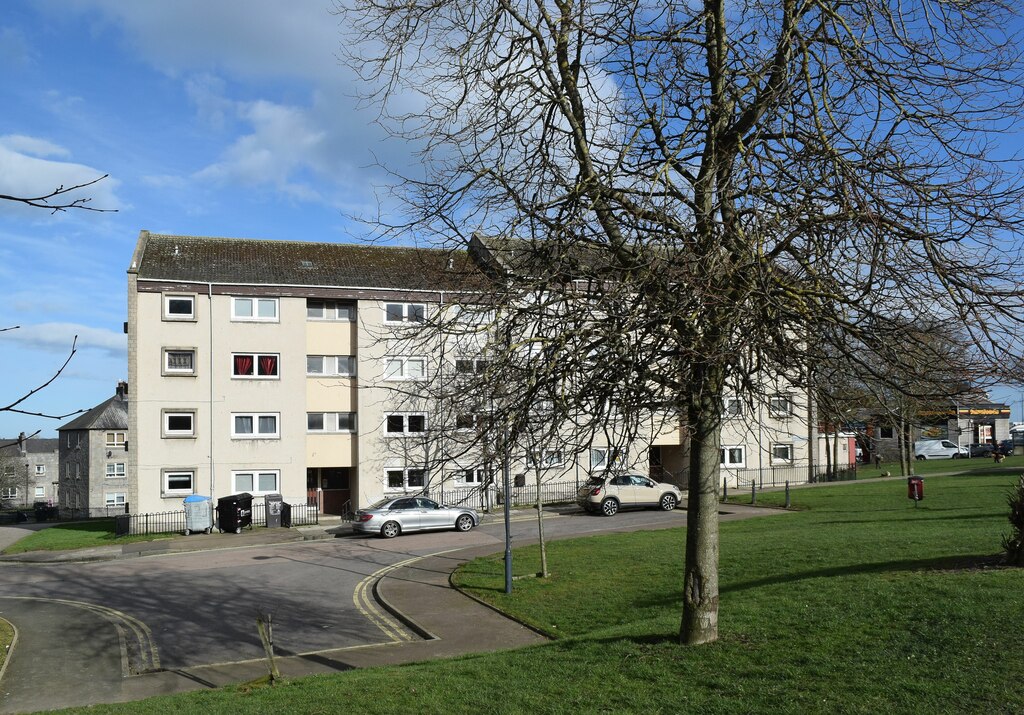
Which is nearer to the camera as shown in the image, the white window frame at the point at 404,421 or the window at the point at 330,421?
the white window frame at the point at 404,421

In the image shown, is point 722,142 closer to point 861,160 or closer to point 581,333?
point 861,160

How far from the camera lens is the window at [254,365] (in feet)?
119

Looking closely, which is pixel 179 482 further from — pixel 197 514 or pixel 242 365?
pixel 242 365

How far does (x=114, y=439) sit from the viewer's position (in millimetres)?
75625

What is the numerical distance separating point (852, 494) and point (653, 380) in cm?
2977

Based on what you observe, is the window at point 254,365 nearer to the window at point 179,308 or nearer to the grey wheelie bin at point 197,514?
the window at point 179,308

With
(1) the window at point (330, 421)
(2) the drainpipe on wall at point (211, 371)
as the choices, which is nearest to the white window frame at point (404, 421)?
(1) the window at point (330, 421)

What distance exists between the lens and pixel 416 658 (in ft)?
42.5

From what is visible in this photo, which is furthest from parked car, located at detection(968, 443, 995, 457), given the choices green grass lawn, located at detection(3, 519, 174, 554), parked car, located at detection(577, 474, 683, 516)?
green grass lawn, located at detection(3, 519, 174, 554)

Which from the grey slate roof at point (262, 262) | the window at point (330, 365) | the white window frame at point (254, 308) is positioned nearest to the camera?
the grey slate roof at point (262, 262)

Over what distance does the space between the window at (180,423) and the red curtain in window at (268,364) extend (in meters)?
3.37

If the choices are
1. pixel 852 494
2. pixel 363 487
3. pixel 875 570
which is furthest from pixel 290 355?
pixel 875 570

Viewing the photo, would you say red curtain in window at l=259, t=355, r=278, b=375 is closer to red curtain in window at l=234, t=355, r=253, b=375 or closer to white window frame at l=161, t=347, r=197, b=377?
red curtain in window at l=234, t=355, r=253, b=375

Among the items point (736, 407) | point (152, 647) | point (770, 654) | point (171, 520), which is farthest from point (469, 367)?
point (171, 520)
